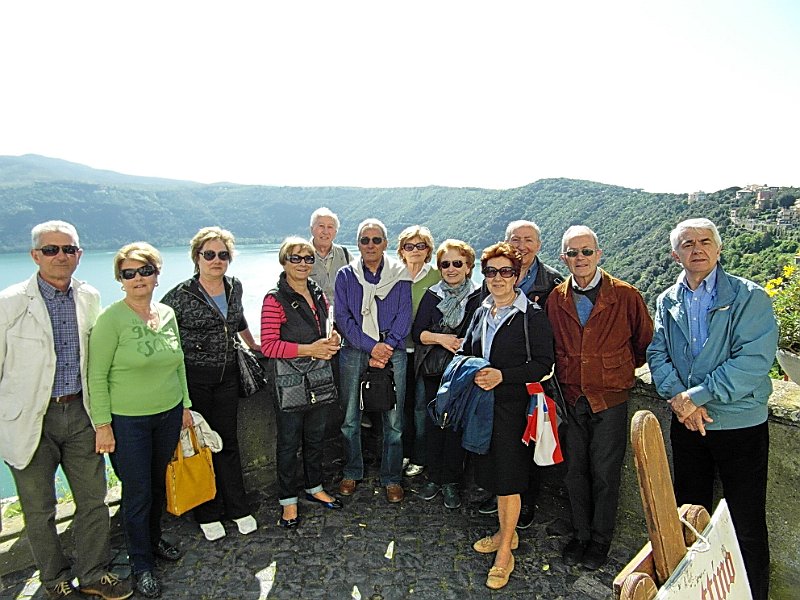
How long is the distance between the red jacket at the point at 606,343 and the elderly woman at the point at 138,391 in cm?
239

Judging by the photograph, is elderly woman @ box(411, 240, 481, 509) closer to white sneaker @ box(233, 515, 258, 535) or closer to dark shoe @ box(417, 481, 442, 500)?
dark shoe @ box(417, 481, 442, 500)

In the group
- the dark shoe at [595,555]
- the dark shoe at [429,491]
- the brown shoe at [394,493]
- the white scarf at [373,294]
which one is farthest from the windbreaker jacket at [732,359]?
the brown shoe at [394,493]

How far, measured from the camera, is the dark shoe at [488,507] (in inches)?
162

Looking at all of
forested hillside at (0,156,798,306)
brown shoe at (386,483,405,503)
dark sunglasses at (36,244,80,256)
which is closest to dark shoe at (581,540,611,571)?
brown shoe at (386,483,405,503)

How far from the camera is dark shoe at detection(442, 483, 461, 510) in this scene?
418cm

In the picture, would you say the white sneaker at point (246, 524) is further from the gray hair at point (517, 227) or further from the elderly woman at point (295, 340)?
the gray hair at point (517, 227)

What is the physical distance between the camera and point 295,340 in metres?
3.82

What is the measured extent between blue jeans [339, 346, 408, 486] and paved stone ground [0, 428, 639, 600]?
251mm

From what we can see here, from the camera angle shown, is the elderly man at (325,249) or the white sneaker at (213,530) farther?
the elderly man at (325,249)

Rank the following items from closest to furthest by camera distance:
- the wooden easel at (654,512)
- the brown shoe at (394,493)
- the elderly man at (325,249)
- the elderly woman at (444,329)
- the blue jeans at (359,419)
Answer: the wooden easel at (654,512), the elderly woman at (444,329), the blue jeans at (359,419), the brown shoe at (394,493), the elderly man at (325,249)

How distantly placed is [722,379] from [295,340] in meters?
2.57

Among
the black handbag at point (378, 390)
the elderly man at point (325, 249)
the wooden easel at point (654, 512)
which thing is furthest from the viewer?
the elderly man at point (325, 249)

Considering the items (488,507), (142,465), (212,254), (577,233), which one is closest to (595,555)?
(488,507)

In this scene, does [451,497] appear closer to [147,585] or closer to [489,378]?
[489,378]
